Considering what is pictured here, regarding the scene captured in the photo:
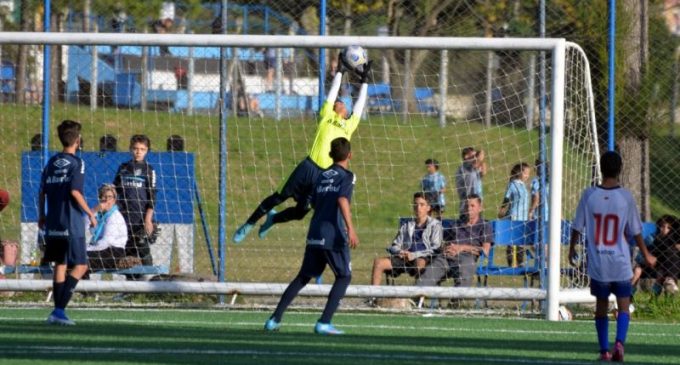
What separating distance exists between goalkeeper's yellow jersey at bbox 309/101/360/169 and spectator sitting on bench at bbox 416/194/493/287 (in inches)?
73.7

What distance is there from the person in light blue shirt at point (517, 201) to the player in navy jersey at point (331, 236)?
386 centimetres

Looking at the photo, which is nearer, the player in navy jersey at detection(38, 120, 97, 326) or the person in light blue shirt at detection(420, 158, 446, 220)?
the player in navy jersey at detection(38, 120, 97, 326)

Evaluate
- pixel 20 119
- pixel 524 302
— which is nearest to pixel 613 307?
pixel 524 302

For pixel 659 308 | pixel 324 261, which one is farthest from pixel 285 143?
pixel 324 261

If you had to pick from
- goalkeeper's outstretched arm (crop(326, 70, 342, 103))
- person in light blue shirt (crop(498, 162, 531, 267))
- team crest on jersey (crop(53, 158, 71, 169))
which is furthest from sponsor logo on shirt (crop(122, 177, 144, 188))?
person in light blue shirt (crop(498, 162, 531, 267))

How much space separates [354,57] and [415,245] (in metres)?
2.39

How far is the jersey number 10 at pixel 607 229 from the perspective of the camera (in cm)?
995

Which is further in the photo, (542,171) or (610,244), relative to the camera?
(542,171)

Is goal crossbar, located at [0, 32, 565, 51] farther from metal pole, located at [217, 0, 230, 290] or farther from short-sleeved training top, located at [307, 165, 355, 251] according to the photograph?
short-sleeved training top, located at [307, 165, 355, 251]

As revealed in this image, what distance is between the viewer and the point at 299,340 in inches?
428

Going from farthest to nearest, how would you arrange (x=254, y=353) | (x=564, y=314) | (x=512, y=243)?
1. (x=512, y=243)
2. (x=564, y=314)
3. (x=254, y=353)

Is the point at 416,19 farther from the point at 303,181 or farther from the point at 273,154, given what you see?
the point at 303,181

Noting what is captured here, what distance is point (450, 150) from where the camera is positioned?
17594mm

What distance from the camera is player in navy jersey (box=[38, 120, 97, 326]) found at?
39.1 feet
